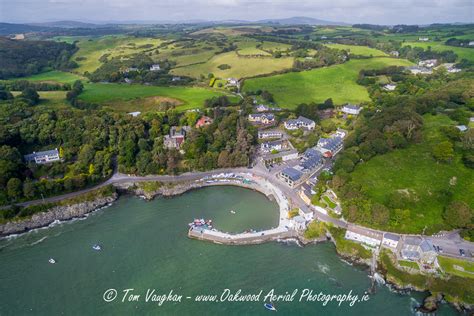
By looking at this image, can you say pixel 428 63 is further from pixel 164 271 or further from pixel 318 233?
pixel 164 271

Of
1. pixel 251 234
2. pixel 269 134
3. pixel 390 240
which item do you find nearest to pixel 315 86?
pixel 269 134

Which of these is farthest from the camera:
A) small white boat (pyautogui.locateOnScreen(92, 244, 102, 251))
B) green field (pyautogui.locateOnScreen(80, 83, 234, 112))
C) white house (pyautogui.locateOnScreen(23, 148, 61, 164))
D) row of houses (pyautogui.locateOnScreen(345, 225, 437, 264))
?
green field (pyautogui.locateOnScreen(80, 83, 234, 112))

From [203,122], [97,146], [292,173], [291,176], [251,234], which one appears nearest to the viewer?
[251,234]

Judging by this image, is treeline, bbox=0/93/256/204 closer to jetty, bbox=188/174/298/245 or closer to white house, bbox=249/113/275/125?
white house, bbox=249/113/275/125

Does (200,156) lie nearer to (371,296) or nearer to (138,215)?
(138,215)

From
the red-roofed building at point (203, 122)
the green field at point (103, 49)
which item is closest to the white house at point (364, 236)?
the red-roofed building at point (203, 122)

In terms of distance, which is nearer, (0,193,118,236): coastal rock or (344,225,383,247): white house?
(344,225,383,247): white house

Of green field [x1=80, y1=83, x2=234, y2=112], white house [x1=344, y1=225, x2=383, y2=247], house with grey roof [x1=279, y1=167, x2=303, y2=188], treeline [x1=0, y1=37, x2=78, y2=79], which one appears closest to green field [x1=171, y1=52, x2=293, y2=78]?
green field [x1=80, y1=83, x2=234, y2=112]

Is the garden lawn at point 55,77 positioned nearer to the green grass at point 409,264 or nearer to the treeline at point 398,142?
the treeline at point 398,142
